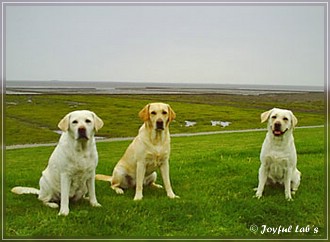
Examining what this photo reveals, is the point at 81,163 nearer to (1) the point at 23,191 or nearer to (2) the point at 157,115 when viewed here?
(2) the point at 157,115

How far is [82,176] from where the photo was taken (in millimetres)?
6066

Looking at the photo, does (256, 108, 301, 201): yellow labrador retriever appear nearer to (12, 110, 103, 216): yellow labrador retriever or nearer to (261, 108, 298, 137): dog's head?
(261, 108, 298, 137): dog's head

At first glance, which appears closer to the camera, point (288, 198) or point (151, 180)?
point (288, 198)

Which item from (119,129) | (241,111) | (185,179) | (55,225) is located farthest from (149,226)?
(241,111)

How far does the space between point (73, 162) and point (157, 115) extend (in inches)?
60.3

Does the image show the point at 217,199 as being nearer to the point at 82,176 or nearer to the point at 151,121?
the point at 151,121

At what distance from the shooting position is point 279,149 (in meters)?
6.61

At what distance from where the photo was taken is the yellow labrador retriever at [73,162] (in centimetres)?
581

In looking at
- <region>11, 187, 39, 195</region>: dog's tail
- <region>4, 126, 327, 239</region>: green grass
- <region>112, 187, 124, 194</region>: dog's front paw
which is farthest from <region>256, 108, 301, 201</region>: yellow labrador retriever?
<region>11, 187, 39, 195</region>: dog's tail

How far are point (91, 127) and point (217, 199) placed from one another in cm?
232

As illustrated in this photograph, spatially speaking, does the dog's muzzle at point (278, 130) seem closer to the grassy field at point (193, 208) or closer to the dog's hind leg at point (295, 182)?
the dog's hind leg at point (295, 182)

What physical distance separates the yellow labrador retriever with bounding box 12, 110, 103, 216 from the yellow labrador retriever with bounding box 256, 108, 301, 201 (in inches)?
104

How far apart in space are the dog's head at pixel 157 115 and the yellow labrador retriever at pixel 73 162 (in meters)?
0.96

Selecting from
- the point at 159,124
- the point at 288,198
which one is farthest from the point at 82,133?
the point at 288,198
